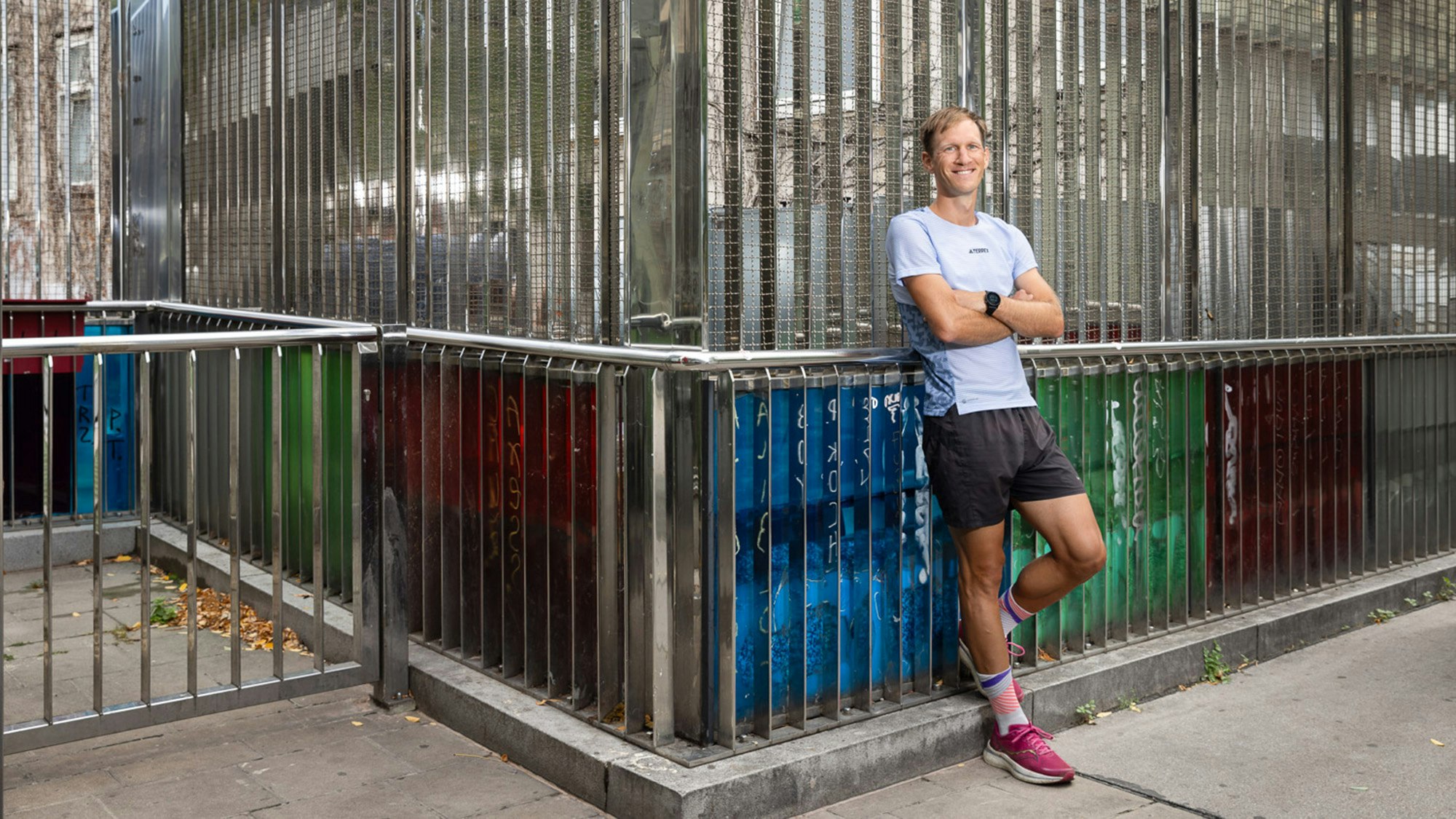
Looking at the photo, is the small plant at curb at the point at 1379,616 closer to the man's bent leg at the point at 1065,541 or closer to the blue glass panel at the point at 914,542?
the man's bent leg at the point at 1065,541

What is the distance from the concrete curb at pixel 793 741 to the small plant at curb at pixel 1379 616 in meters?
0.96

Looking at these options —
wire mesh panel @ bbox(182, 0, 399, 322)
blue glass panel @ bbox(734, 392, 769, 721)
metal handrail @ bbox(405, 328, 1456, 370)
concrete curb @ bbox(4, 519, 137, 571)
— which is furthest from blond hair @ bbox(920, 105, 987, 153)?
concrete curb @ bbox(4, 519, 137, 571)

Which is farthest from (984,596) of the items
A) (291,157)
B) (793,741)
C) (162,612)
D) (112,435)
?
(112,435)

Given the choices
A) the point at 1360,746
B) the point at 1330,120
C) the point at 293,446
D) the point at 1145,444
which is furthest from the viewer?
the point at 1330,120

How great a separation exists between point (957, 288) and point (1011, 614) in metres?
1.20

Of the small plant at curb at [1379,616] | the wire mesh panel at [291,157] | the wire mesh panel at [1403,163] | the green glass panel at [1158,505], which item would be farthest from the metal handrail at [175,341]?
the wire mesh panel at [1403,163]

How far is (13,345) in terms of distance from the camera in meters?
3.88

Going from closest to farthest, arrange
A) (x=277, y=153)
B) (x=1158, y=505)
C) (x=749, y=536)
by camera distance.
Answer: (x=749, y=536)
(x=1158, y=505)
(x=277, y=153)

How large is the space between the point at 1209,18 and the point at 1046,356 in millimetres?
1961

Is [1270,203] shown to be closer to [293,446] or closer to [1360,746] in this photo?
[1360,746]

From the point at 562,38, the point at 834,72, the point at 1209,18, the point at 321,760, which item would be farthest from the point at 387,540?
the point at 1209,18

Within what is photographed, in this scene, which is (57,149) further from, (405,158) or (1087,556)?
(1087,556)

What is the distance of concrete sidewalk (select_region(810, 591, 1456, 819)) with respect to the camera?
4230 mm

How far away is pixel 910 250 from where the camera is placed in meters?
4.37
